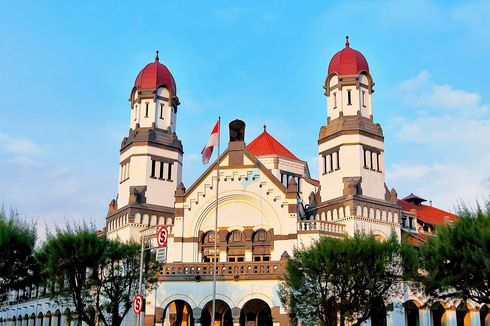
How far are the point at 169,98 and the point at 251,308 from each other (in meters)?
23.6

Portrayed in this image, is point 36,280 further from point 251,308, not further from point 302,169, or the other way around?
point 302,169

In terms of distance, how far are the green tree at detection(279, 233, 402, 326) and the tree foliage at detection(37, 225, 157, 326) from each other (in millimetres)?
10906

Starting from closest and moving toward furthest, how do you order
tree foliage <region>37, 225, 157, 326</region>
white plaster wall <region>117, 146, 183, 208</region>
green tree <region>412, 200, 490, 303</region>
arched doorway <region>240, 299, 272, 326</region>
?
green tree <region>412, 200, 490, 303</region> → tree foliage <region>37, 225, 157, 326</region> → arched doorway <region>240, 299, 272, 326</region> → white plaster wall <region>117, 146, 183, 208</region>

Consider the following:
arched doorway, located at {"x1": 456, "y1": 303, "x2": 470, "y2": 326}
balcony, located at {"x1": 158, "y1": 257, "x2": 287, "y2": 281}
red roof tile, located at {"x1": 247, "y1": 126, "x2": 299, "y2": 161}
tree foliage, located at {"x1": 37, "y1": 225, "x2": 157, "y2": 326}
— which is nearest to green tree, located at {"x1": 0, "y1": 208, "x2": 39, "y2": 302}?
tree foliage, located at {"x1": 37, "y1": 225, "x2": 157, "y2": 326}

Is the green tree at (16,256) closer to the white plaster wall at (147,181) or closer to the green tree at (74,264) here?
the green tree at (74,264)

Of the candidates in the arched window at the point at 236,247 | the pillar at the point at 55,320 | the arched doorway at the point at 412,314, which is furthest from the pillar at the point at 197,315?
the pillar at the point at 55,320

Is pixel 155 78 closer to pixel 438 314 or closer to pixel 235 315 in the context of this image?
pixel 235 315

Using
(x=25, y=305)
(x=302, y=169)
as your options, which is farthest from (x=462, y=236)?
(x=25, y=305)

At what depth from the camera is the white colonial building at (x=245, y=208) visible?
1799 inches

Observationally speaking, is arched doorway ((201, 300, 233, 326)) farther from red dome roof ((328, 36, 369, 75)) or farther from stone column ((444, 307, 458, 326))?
red dome roof ((328, 36, 369, 75))

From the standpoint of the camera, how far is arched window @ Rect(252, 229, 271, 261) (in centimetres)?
5119

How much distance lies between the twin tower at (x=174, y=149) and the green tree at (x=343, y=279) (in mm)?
14536

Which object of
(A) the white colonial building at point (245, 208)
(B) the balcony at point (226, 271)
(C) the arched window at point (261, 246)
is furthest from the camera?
(C) the arched window at point (261, 246)

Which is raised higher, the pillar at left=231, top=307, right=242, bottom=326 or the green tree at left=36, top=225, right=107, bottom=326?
the green tree at left=36, top=225, right=107, bottom=326
